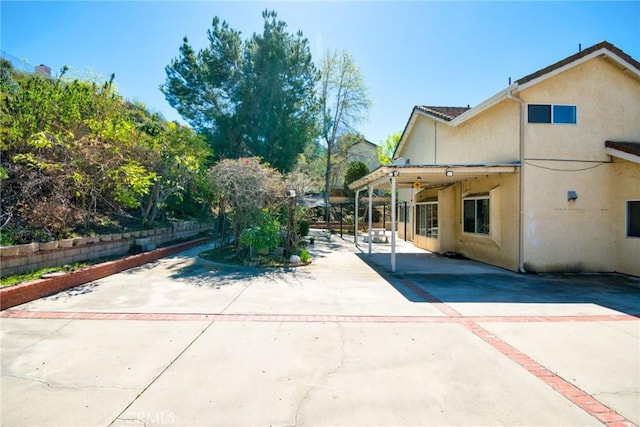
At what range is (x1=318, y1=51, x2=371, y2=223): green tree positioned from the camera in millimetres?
29031

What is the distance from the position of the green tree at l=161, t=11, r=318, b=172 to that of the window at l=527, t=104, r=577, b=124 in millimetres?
11703

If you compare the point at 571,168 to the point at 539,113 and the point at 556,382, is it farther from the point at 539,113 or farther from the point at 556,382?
the point at 556,382

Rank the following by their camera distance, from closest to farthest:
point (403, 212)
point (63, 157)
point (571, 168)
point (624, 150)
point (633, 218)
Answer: point (63, 157) < point (624, 150) < point (633, 218) < point (571, 168) < point (403, 212)

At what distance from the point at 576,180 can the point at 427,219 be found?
263 inches

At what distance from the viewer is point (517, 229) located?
990cm

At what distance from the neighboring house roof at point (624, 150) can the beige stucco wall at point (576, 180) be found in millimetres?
196

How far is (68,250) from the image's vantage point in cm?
804

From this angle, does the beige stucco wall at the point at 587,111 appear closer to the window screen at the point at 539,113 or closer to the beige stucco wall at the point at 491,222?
the window screen at the point at 539,113

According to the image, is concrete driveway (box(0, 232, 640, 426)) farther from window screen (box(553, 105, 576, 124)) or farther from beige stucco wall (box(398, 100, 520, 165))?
window screen (box(553, 105, 576, 124))

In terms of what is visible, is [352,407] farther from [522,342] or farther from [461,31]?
[461,31]

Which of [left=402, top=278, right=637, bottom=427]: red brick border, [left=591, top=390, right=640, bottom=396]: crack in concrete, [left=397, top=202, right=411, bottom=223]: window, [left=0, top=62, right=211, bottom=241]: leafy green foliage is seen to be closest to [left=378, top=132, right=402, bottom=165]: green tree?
[left=397, top=202, right=411, bottom=223]: window

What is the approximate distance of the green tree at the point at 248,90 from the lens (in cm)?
1817

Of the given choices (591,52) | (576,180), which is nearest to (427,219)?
(576,180)

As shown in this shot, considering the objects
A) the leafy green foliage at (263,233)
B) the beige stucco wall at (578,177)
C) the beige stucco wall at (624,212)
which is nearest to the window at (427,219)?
the beige stucco wall at (578,177)
